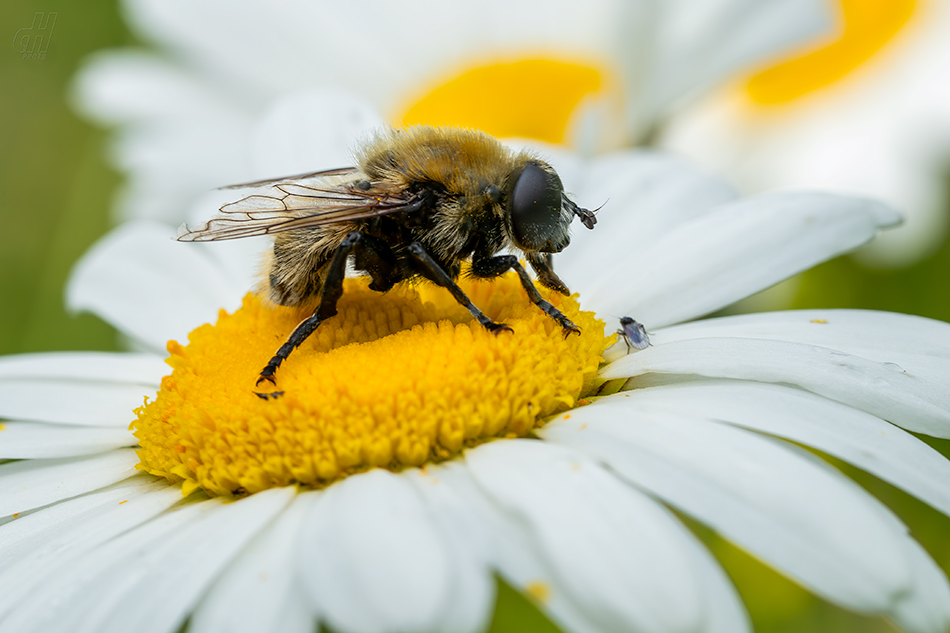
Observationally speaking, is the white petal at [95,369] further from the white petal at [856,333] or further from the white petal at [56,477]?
the white petal at [856,333]

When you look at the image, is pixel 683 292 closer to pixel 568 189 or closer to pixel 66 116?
pixel 568 189

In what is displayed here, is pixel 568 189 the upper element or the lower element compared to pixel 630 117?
lower

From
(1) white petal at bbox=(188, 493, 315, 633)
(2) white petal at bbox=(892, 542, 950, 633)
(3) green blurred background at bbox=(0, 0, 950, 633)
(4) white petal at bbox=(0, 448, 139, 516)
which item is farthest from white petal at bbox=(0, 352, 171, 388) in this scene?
(2) white petal at bbox=(892, 542, 950, 633)

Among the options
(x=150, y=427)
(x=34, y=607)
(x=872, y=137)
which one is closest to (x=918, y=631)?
(x=34, y=607)

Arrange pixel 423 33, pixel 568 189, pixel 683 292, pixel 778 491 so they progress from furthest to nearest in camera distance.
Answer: pixel 423 33 < pixel 568 189 < pixel 683 292 < pixel 778 491

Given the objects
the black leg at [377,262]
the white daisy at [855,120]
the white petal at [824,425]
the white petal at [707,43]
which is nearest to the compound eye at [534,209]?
the black leg at [377,262]

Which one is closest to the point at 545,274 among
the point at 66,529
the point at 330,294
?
the point at 330,294

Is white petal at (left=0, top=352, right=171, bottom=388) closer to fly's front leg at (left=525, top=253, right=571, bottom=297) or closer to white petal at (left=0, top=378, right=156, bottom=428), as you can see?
white petal at (left=0, top=378, right=156, bottom=428)
